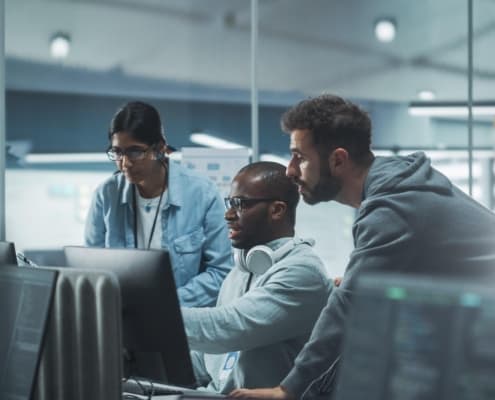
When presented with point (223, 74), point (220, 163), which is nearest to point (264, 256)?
point (220, 163)

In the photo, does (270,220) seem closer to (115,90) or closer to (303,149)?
(303,149)

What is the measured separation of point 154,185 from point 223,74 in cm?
731

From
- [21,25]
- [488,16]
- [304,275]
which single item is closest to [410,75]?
[488,16]

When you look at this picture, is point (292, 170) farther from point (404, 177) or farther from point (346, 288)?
point (346, 288)

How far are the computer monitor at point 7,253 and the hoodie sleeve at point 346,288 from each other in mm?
605

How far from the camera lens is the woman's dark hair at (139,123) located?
2.65m

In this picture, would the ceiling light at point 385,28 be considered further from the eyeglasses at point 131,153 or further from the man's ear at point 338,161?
the man's ear at point 338,161

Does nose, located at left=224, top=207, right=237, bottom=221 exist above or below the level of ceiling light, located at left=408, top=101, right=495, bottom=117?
below

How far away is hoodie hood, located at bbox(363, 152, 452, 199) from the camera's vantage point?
1.90m

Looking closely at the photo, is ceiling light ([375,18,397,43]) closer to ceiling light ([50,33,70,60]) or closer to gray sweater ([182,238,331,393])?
ceiling light ([50,33,70,60])

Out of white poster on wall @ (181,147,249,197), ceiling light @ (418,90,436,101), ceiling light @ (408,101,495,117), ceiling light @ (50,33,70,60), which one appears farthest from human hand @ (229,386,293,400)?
ceiling light @ (418,90,436,101)

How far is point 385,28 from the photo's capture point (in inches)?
359

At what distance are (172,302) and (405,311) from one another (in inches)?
30.4

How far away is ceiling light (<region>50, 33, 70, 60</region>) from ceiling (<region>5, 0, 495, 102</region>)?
0.07 m
